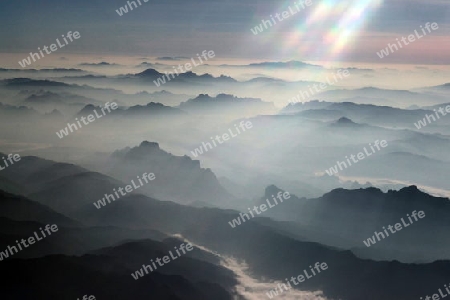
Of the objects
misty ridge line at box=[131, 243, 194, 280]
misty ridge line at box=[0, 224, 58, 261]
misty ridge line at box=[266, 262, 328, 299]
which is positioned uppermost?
misty ridge line at box=[0, 224, 58, 261]

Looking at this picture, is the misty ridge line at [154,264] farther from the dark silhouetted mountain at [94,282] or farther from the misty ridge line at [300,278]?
the misty ridge line at [300,278]

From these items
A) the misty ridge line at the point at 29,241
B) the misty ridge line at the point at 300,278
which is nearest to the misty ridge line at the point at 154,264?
the misty ridge line at the point at 300,278

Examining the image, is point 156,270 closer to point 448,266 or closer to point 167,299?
point 167,299

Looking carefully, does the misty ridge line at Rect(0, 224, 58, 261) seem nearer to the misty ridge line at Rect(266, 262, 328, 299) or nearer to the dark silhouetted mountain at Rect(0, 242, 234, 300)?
the dark silhouetted mountain at Rect(0, 242, 234, 300)

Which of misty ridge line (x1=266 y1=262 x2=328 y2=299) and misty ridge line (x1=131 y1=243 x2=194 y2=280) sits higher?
misty ridge line (x1=131 y1=243 x2=194 y2=280)

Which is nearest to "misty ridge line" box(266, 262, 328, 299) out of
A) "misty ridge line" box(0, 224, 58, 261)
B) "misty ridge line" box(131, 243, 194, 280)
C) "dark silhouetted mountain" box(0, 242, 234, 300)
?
"dark silhouetted mountain" box(0, 242, 234, 300)

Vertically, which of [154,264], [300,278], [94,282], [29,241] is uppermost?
[29,241]

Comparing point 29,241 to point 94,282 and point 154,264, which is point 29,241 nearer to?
point 94,282

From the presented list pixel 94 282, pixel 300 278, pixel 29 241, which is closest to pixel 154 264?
pixel 94 282

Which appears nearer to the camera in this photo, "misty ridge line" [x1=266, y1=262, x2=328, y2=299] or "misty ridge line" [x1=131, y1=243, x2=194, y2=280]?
"misty ridge line" [x1=131, y1=243, x2=194, y2=280]

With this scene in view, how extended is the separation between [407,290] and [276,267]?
53.0m

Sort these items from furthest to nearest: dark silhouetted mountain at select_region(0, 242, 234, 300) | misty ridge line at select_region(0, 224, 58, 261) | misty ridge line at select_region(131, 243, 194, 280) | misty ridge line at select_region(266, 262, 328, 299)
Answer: misty ridge line at select_region(266, 262, 328, 299) → misty ridge line at select_region(0, 224, 58, 261) → misty ridge line at select_region(131, 243, 194, 280) → dark silhouetted mountain at select_region(0, 242, 234, 300)

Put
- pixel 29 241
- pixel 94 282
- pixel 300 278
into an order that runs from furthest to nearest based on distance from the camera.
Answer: pixel 300 278, pixel 29 241, pixel 94 282

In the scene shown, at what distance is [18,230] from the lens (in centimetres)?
17912
